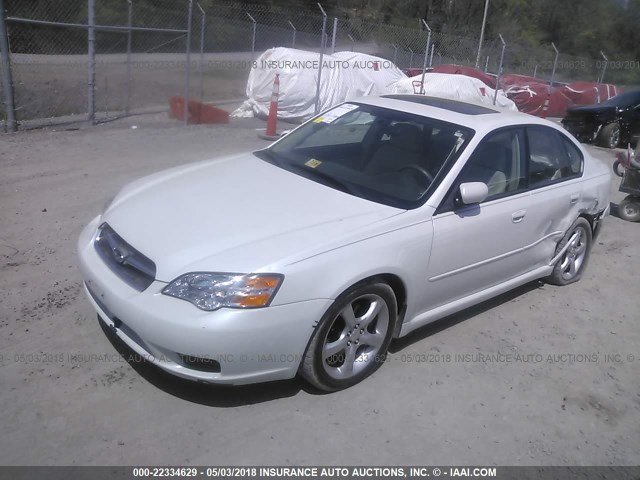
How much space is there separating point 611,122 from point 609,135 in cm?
31

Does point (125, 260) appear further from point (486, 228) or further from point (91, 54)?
point (91, 54)

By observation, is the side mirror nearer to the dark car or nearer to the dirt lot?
the dirt lot

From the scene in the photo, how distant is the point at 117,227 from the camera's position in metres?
3.73

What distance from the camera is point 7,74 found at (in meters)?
8.91

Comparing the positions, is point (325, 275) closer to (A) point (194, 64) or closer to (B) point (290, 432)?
(B) point (290, 432)

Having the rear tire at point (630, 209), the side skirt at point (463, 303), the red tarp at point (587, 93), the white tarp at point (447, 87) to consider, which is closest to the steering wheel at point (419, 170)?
the side skirt at point (463, 303)

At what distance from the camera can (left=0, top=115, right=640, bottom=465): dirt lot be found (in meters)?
3.16

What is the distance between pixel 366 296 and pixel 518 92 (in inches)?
690

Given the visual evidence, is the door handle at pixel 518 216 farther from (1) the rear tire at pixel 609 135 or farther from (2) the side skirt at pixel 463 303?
(1) the rear tire at pixel 609 135

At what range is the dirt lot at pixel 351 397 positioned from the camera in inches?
124

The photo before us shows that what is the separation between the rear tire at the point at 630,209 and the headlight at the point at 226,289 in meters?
6.42

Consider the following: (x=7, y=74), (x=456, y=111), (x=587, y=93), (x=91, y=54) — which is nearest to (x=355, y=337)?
(x=456, y=111)

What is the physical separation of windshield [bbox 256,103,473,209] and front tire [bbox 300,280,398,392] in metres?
0.66

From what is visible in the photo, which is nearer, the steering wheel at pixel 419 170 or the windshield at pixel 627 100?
the steering wheel at pixel 419 170
